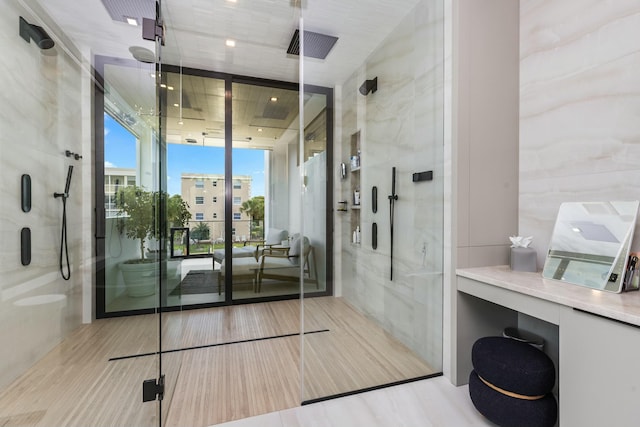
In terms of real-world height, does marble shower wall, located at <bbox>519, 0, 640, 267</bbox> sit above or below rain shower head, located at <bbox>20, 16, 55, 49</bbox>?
below

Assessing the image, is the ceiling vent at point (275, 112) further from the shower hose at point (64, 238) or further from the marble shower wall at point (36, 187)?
the shower hose at point (64, 238)

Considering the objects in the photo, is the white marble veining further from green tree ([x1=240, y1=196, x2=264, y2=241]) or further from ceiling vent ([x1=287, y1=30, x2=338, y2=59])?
ceiling vent ([x1=287, y1=30, x2=338, y2=59])

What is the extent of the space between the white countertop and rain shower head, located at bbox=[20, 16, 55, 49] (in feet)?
10.8

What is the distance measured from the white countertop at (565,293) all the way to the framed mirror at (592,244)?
0.07 m

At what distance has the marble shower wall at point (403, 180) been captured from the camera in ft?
6.63

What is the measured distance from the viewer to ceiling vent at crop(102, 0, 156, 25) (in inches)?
81.8

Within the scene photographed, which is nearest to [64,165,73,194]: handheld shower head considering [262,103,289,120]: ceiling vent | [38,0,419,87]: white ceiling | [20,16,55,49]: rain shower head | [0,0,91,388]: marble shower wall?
[0,0,91,388]: marble shower wall

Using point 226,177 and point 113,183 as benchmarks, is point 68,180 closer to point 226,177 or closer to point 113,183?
point 113,183

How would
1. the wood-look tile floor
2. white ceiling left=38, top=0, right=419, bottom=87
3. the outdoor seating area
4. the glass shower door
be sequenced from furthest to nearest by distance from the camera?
the outdoor seating area
white ceiling left=38, top=0, right=419, bottom=87
the glass shower door
the wood-look tile floor

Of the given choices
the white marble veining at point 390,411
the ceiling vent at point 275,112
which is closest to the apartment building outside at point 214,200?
the ceiling vent at point 275,112

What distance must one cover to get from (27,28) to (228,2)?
1365 millimetres

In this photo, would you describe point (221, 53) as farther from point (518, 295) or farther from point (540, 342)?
point (540, 342)

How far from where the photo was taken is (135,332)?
7.08 ft

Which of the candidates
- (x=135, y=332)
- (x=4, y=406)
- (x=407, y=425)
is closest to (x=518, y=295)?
(x=407, y=425)
